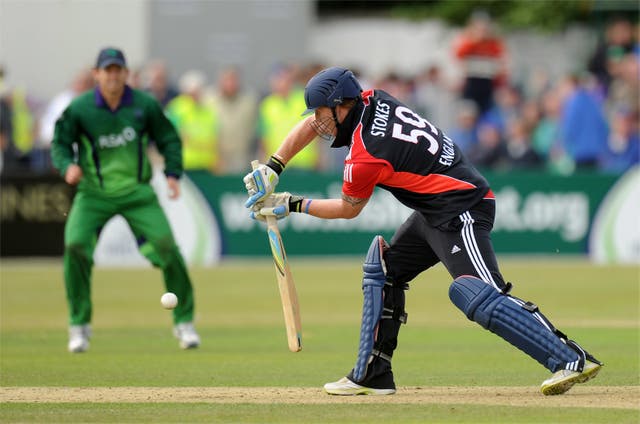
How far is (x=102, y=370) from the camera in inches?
395

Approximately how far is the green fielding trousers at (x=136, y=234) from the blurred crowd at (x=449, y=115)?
8306 mm

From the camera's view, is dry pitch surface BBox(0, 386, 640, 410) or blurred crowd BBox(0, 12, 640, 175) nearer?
dry pitch surface BBox(0, 386, 640, 410)

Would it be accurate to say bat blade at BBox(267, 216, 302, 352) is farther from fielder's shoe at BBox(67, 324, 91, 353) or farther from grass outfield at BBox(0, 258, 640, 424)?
fielder's shoe at BBox(67, 324, 91, 353)

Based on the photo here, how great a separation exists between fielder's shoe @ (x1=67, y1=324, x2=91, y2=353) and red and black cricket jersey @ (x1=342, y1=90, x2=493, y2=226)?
3849 millimetres

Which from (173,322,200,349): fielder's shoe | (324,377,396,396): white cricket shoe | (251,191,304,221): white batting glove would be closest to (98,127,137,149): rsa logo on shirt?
(173,322,200,349): fielder's shoe

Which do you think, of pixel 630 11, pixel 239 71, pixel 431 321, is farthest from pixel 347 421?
pixel 630 11

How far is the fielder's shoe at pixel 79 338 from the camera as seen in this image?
37.0ft

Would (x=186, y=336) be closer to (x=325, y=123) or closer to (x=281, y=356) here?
(x=281, y=356)

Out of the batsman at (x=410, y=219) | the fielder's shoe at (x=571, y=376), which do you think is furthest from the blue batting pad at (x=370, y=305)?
the fielder's shoe at (x=571, y=376)

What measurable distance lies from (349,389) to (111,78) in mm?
3979

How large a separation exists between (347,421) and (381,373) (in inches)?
47.1

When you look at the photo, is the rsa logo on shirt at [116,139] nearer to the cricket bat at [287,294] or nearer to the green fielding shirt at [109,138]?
the green fielding shirt at [109,138]

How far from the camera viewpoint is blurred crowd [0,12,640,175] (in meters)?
20.8

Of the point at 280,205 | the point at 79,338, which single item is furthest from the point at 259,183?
the point at 79,338
